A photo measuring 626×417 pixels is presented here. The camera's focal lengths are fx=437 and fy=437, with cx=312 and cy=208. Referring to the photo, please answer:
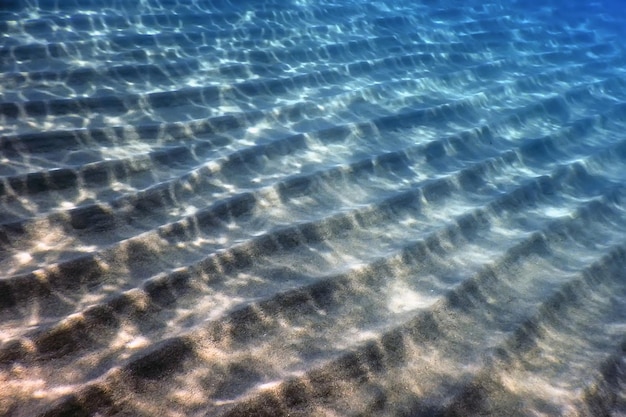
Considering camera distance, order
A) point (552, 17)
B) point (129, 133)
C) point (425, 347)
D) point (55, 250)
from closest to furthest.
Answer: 1. point (425, 347)
2. point (55, 250)
3. point (129, 133)
4. point (552, 17)

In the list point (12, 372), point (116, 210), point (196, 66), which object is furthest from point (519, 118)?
point (12, 372)

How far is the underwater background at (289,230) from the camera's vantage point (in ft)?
6.59

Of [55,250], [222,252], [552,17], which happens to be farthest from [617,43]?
[55,250]

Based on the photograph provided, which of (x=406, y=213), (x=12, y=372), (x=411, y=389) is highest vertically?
(x=406, y=213)

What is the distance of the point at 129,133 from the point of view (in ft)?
12.4

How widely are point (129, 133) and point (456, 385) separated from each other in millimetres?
3215

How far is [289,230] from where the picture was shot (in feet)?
9.76

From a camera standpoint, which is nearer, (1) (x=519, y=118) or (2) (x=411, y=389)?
(2) (x=411, y=389)

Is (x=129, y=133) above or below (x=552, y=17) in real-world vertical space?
below

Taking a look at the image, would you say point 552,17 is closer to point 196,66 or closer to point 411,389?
point 196,66

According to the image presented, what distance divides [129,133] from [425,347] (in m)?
2.99

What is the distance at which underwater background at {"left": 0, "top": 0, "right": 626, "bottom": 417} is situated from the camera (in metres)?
2.01

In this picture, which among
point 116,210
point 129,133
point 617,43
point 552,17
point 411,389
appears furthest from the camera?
point 552,17

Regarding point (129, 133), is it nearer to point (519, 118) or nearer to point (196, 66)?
point (196, 66)
